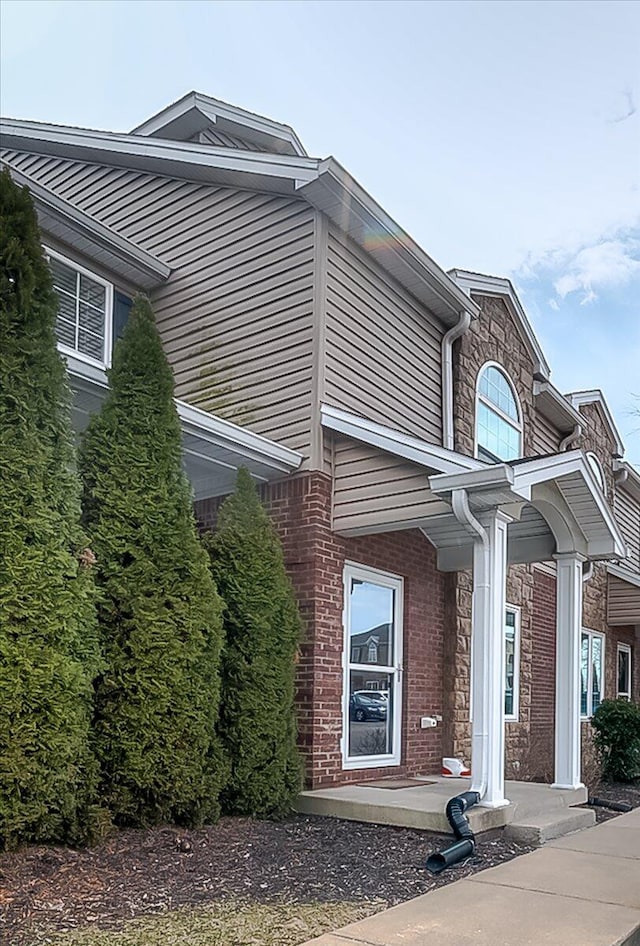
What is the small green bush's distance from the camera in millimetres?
11820

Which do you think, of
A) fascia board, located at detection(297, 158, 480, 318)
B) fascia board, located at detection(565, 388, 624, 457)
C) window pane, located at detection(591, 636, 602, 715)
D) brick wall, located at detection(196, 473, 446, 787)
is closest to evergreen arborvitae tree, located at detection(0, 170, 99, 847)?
brick wall, located at detection(196, 473, 446, 787)

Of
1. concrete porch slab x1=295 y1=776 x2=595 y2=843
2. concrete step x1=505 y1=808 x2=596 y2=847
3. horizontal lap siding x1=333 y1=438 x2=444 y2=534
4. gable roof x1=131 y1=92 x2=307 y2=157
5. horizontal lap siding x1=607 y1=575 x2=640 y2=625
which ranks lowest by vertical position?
concrete step x1=505 y1=808 x2=596 y2=847

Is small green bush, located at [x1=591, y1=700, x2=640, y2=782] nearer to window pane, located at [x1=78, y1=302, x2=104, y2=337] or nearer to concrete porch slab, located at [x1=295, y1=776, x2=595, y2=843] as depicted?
concrete porch slab, located at [x1=295, y1=776, x2=595, y2=843]

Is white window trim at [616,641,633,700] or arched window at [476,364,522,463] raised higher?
arched window at [476,364,522,463]

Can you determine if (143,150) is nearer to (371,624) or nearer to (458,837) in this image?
(371,624)

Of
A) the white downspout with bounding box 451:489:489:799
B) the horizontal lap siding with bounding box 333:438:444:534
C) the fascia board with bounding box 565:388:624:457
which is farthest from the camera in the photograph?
the fascia board with bounding box 565:388:624:457

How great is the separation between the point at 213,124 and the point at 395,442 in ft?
17.2

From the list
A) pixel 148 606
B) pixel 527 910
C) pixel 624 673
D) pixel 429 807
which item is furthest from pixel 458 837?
pixel 624 673

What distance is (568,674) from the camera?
351 inches

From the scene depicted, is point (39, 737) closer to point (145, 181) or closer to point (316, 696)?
point (316, 696)

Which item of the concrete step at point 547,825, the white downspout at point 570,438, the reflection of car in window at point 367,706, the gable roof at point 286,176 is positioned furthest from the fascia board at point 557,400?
the concrete step at point 547,825

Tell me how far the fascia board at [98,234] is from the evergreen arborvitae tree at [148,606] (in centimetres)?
259

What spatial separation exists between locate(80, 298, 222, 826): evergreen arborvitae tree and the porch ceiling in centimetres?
37

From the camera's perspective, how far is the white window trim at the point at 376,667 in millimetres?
8141
